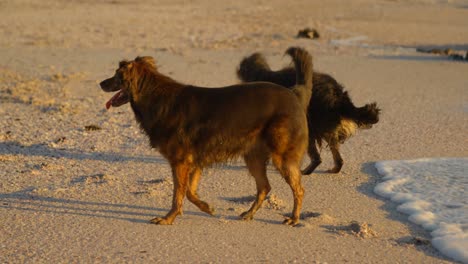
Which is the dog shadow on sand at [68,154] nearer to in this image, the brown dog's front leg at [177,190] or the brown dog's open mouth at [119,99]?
the brown dog's open mouth at [119,99]

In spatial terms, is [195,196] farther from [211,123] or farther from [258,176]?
[211,123]

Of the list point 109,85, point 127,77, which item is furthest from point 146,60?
point 109,85

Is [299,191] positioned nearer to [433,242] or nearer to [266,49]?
[433,242]

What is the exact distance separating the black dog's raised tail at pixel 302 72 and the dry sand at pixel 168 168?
1.10 meters

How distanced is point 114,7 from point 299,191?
3106cm

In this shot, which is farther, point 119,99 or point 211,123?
point 119,99

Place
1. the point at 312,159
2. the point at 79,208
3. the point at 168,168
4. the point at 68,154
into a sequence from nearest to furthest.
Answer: the point at 79,208
the point at 312,159
the point at 168,168
the point at 68,154

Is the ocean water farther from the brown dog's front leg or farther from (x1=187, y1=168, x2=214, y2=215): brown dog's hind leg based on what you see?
the brown dog's front leg

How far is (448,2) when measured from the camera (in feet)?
168

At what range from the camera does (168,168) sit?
8.80 metres

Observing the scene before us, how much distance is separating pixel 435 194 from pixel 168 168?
10.3 feet

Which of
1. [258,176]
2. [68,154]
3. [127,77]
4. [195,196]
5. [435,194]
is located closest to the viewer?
[127,77]

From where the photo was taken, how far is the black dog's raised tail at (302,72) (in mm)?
7520

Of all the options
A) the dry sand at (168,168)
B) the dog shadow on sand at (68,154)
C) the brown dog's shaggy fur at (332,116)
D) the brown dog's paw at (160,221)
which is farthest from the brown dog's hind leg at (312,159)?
the brown dog's paw at (160,221)
